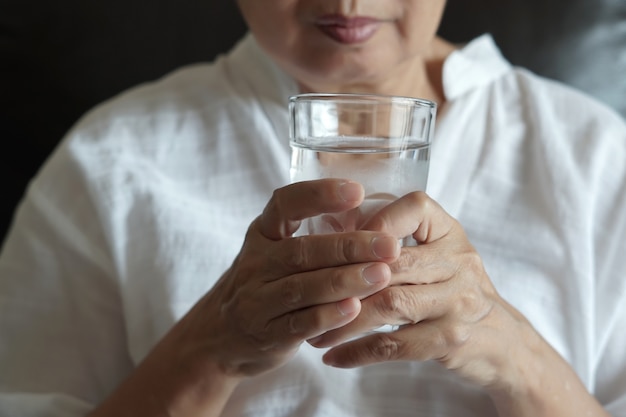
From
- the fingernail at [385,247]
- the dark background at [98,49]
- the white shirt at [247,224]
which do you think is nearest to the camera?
the fingernail at [385,247]

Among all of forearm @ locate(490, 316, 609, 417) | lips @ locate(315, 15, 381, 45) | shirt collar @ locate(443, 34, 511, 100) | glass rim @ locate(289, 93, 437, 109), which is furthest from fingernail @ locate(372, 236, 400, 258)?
shirt collar @ locate(443, 34, 511, 100)

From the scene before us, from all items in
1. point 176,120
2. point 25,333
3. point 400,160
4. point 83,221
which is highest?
point 400,160

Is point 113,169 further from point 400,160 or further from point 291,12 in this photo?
point 400,160

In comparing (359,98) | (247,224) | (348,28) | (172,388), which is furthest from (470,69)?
(172,388)

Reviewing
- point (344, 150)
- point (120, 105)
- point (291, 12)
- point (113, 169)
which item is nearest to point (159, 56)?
point (120, 105)

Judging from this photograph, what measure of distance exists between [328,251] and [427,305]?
0.33ft

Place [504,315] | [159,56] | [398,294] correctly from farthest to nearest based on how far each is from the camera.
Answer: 1. [159,56]
2. [504,315]
3. [398,294]

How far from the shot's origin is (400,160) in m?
0.64

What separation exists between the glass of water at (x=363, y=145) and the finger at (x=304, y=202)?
0.03 m

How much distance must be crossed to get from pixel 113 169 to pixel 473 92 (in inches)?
19.3

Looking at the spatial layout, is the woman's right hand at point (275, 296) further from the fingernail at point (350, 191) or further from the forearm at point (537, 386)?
the forearm at point (537, 386)

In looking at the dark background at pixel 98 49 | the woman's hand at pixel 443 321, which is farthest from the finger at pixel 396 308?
the dark background at pixel 98 49

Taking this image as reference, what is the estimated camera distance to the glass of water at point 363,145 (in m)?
0.63

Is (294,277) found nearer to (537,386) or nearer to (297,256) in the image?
(297,256)
